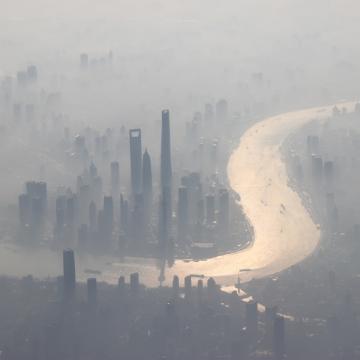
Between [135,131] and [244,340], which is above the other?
[135,131]

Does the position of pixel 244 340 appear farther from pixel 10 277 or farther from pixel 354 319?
pixel 10 277

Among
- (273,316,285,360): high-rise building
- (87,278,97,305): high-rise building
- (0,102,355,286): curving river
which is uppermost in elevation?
(0,102,355,286): curving river

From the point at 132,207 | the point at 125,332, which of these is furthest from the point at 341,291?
the point at 132,207

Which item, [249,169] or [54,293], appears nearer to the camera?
[54,293]

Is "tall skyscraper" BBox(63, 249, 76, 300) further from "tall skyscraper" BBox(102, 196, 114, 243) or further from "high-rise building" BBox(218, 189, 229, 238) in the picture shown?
"high-rise building" BBox(218, 189, 229, 238)

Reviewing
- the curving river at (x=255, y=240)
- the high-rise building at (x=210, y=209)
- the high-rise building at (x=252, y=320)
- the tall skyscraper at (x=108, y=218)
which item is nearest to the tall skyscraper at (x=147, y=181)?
the tall skyscraper at (x=108, y=218)

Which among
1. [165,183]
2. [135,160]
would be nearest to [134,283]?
→ [165,183]

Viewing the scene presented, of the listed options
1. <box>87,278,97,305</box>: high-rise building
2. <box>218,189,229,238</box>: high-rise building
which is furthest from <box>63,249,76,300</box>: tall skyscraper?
<box>218,189,229,238</box>: high-rise building
